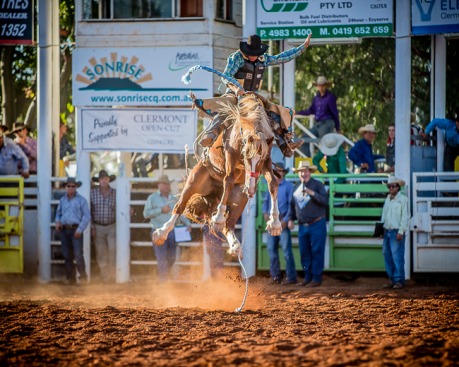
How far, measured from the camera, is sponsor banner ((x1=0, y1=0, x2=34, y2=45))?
56.4ft

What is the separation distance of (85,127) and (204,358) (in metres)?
9.65

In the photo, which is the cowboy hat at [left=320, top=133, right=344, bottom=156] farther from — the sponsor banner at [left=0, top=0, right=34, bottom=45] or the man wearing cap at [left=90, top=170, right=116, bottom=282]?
the sponsor banner at [left=0, top=0, right=34, bottom=45]

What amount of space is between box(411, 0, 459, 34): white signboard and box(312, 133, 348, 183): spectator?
2370 millimetres

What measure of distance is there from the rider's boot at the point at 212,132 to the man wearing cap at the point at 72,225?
5.71 metres

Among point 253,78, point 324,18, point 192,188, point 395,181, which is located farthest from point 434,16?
point 192,188

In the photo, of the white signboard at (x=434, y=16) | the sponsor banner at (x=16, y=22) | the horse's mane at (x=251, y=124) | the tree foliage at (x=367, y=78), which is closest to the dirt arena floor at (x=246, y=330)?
the horse's mane at (x=251, y=124)

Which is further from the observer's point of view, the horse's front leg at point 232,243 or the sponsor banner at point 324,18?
the sponsor banner at point 324,18

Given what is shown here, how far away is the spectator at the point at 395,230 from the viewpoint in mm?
14625

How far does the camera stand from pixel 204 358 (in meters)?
7.98

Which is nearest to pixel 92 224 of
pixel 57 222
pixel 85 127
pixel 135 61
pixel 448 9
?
pixel 57 222

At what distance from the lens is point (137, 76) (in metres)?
16.8

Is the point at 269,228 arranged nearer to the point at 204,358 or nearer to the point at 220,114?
the point at 220,114

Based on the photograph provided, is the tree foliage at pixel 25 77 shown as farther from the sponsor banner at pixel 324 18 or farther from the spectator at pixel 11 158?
the sponsor banner at pixel 324 18

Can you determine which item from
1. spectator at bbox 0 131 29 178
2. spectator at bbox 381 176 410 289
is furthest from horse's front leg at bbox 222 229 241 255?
spectator at bbox 0 131 29 178
